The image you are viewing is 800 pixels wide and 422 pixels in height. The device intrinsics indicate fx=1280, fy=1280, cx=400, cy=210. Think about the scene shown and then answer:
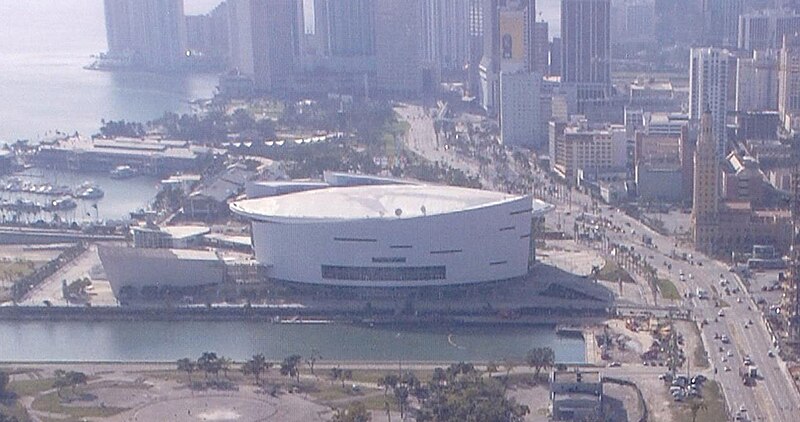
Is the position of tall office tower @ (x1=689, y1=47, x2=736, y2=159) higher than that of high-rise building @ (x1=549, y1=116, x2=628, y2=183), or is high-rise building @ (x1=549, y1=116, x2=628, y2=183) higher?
tall office tower @ (x1=689, y1=47, x2=736, y2=159)

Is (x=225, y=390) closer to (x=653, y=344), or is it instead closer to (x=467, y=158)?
(x=653, y=344)

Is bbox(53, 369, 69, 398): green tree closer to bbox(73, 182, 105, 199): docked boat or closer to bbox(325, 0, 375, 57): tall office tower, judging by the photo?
bbox(73, 182, 105, 199): docked boat

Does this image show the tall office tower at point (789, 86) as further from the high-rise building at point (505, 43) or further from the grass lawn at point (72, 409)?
the grass lawn at point (72, 409)

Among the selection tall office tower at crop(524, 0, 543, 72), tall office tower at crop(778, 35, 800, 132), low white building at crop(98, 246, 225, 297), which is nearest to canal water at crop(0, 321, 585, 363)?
low white building at crop(98, 246, 225, 297)

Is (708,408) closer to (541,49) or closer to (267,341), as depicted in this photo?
(267,341)

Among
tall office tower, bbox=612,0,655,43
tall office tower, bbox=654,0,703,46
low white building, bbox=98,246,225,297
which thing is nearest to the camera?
low white building, bbox=98,246,225,297

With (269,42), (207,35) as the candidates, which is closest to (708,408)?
(269,42)
